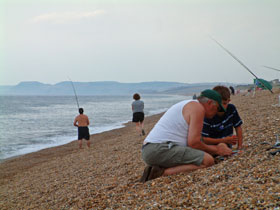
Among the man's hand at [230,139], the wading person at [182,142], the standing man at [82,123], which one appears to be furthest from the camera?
the standing man at [82,123]

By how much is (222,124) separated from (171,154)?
0.84m

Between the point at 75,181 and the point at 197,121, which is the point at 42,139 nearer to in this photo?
the point at 75,181

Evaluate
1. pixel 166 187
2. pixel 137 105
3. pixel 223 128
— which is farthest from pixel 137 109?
pixel 166 187

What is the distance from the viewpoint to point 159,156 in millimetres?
3441

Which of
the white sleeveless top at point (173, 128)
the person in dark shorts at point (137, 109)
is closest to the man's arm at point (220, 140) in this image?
the white sleeveless top at point (173, 128)

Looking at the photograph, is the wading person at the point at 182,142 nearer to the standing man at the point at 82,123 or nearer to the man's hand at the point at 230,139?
the man's hand at the point at 230,139

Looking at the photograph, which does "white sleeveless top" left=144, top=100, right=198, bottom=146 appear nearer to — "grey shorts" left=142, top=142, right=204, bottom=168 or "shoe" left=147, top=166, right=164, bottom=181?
"grey shorts" left=142, top=142, right=204, bottom=168

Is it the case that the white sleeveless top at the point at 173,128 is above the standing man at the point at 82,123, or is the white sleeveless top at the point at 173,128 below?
above

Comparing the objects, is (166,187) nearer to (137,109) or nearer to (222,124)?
(222,124)

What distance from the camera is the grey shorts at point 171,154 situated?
3402mm

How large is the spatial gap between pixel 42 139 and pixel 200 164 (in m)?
11.7

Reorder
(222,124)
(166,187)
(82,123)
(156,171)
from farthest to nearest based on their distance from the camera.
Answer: (82,123) → (222,124) → (156,171) → (166,187)

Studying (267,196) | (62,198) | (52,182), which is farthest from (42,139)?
(267,196)

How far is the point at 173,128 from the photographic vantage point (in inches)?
133
